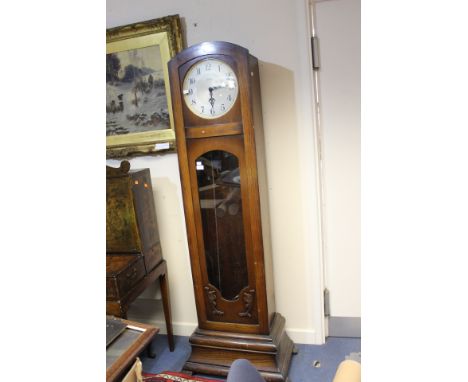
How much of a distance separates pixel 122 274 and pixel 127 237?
206 millimetres

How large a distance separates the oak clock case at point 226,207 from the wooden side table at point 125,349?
581 mm

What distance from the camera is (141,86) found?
1.81m

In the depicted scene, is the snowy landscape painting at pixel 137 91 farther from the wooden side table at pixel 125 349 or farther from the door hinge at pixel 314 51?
the wooden side table at pixel 125 349

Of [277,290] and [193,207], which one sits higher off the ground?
[193,207]

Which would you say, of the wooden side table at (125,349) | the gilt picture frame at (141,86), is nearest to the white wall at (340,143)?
the gilt picture frame at (141,86)

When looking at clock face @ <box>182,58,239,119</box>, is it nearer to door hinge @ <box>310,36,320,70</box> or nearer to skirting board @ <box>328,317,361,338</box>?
door hinge @ <box>310,36,320,70</box>

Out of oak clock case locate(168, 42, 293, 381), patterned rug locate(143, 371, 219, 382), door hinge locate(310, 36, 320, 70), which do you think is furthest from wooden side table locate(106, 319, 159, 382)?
door hinge locate(310, 36, 320, 70)

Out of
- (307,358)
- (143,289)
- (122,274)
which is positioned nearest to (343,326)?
(307,358)

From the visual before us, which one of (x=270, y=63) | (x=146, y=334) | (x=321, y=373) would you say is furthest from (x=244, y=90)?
(x=321, y=373)

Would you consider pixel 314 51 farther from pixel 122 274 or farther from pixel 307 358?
pixel 307 358
